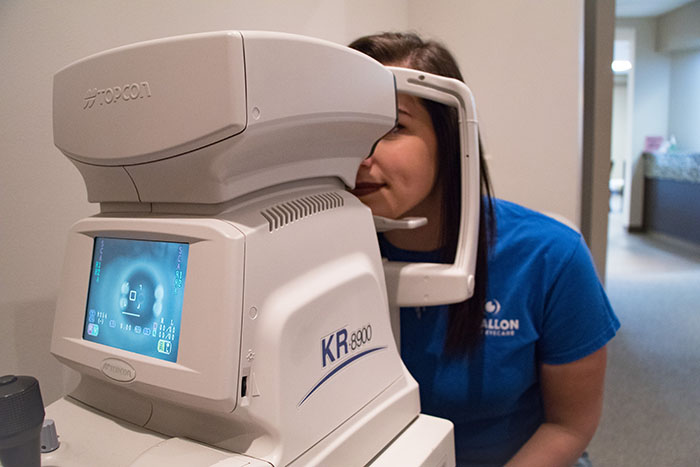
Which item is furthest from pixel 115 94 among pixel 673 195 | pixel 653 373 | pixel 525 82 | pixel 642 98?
pixel 642 98

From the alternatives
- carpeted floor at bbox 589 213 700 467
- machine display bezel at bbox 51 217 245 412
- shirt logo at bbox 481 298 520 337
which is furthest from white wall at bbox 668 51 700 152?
machine display bezel at bbox 51 217 245 412

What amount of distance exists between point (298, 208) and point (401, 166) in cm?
29

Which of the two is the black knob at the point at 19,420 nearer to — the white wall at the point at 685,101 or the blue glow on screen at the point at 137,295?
the blue glow on screen at the point at 137,295

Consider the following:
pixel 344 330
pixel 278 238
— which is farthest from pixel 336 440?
pixel 278 238

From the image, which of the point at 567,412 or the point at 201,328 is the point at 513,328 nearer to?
the point at 567,412

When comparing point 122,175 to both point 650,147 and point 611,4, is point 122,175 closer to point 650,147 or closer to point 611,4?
point 611,4

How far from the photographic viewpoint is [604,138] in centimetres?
233

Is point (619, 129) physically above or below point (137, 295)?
above

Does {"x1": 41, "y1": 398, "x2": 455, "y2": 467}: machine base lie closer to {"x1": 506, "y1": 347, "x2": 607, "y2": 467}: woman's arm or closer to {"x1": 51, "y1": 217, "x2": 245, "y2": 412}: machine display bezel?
{"x1": 51, "y1": 217, "x2": 245, "y2": 412}: machine display bezel

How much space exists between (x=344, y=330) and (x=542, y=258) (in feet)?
1.56

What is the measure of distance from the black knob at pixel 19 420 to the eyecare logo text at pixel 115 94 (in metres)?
0.24

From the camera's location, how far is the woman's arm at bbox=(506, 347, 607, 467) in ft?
2.92

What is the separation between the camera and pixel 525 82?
6.16ft

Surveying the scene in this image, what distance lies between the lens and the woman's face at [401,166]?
775 millimetres
